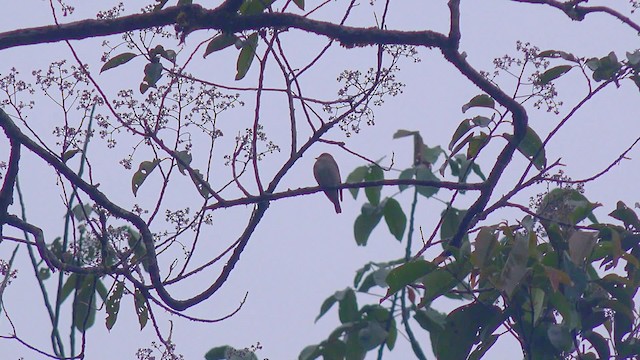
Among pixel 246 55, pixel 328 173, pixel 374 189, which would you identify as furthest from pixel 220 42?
pixel 328 173

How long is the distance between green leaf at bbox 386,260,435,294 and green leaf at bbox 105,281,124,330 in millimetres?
845

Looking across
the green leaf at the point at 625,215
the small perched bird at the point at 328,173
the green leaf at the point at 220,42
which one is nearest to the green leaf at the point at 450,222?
the green leaf at the point at 625,215

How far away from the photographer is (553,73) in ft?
9.25

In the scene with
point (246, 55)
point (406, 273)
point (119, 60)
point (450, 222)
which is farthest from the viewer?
point (450, 222)

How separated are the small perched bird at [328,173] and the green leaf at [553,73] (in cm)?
192

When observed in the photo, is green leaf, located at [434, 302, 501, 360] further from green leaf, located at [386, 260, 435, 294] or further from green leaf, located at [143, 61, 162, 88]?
green leaf, located at [143, 61, 162, 88]

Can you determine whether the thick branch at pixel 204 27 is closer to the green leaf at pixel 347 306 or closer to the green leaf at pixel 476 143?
the green leaf at pixel 476 143

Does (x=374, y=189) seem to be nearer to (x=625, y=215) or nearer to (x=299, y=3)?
(x=299, y=3)

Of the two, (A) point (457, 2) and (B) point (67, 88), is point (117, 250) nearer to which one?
(B) point (67, 88)

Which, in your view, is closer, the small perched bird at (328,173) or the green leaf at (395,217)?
the green leaf at (395,217)

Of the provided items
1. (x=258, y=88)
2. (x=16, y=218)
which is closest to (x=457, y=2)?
(x=258, y=88)

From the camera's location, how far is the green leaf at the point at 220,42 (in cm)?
271

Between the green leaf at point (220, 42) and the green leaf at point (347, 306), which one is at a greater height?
the green leaf at point (220, 42)

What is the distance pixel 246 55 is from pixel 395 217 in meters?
0.72
